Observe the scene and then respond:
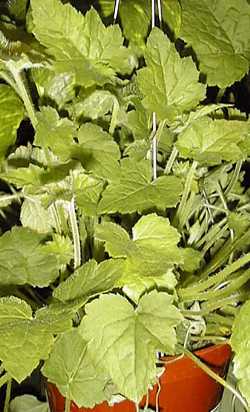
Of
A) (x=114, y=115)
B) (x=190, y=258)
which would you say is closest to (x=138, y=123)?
(x=114, y=115)

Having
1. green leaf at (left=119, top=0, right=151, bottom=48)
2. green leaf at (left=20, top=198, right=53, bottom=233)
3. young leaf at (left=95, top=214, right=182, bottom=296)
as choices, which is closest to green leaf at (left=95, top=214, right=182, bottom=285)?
young leaf at (left=95, top=214, right=182, bottom=296)

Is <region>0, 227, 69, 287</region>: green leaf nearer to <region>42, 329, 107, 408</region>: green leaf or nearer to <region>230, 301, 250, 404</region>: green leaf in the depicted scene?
<region>42, 329, 107, 408</region>: green leaf

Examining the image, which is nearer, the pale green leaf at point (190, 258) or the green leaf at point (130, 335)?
the green leaf at point (130, 335)

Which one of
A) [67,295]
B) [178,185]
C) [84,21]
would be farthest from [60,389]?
[84,21]

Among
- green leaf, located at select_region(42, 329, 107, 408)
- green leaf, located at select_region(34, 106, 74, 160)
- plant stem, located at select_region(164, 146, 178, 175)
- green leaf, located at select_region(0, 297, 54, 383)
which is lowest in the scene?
green leaf, located at select_region(42, 329, 107, 408)

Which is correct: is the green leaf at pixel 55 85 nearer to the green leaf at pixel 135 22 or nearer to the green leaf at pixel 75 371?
the green leaf at pixel 135 22

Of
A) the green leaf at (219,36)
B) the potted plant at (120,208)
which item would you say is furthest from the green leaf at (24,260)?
the green leaf at (219,36)
